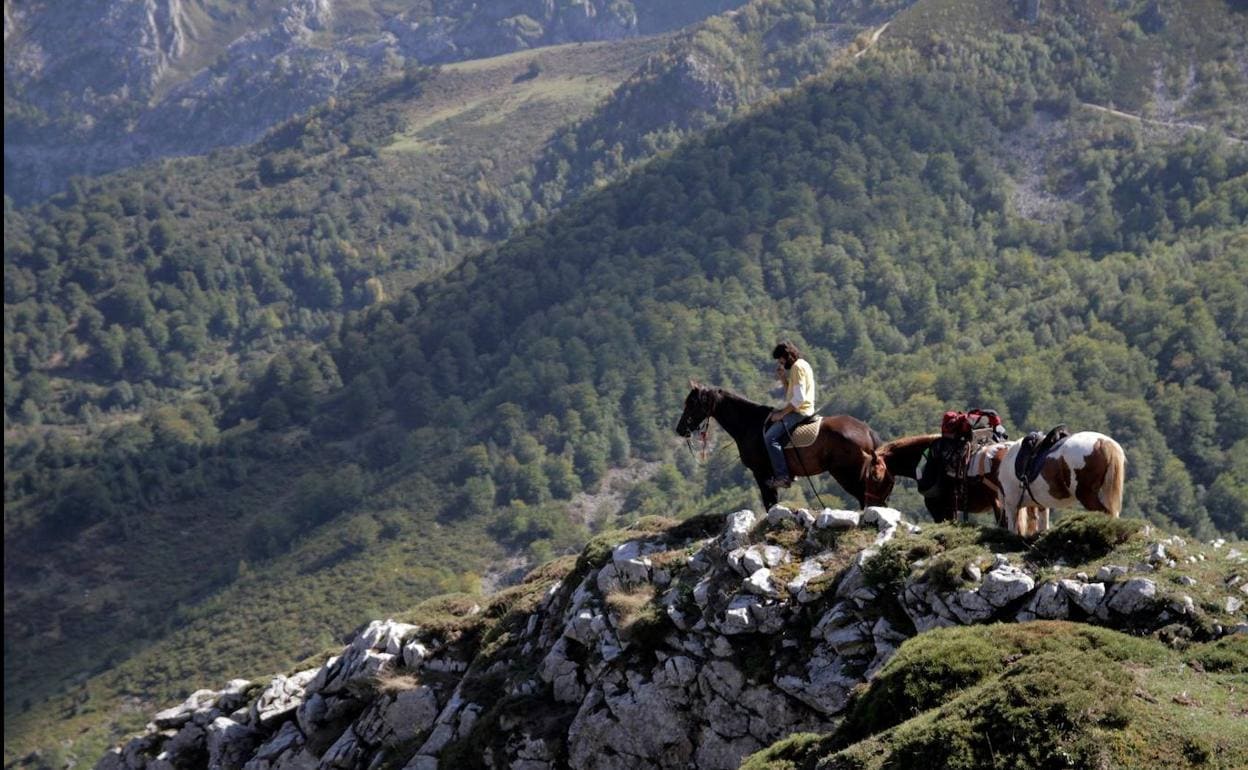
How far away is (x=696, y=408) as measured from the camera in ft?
102

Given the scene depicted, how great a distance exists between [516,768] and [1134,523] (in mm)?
12573

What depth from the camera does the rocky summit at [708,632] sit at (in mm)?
21578

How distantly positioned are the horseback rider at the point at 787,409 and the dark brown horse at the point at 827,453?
0.81ft

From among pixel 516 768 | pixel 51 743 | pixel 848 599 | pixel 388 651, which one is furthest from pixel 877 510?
pixel 51 743

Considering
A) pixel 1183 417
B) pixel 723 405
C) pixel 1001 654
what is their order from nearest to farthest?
pixel 1001 654, pixel 723 405, pixel 1183 417

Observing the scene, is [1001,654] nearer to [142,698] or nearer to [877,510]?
[877,510]

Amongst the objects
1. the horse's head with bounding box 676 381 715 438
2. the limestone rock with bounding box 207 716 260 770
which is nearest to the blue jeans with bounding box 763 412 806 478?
the horse's head with bounding box 676 381 715 438

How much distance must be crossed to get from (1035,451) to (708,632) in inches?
285

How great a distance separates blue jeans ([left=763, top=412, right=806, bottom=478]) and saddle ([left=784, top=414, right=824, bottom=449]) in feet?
0.31

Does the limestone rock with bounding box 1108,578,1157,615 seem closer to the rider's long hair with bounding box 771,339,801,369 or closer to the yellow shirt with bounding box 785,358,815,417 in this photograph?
the yellow shirt with bounding box 785,358,815,417

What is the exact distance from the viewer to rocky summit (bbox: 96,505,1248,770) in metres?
21.6

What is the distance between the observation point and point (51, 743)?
13662 cm

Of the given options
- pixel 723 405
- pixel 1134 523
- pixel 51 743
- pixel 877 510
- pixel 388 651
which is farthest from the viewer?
pixel 51 743

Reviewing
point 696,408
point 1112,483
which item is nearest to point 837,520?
point 1112,483
